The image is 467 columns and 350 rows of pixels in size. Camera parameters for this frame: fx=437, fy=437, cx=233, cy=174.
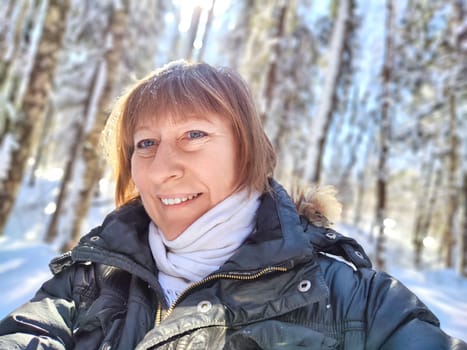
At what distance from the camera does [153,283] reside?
6.02 feet

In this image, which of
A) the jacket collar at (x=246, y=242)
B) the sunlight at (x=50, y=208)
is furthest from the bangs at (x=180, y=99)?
the sunlight at (x=50, y=208)

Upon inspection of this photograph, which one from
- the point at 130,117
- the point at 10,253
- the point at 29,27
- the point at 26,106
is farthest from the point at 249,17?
the point at 130,117

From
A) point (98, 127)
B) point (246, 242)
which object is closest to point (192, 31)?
point (98, 127)

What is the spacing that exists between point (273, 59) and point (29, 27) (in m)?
5.83

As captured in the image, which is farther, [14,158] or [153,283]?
[14,158]

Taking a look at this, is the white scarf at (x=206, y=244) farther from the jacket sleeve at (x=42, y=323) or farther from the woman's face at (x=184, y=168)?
the jacket sleeve at (x=42, y=323)

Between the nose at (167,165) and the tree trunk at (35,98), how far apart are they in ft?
19.0

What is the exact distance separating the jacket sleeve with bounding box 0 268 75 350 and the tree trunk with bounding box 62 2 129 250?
590 centimetres

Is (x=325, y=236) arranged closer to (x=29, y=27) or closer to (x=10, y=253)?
(x=10, y=253)

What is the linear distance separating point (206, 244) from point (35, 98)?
620cm

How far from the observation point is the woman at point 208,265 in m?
1.59

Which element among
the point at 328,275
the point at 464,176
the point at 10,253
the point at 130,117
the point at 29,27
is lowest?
the point at 10,253

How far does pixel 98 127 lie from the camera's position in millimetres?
7805

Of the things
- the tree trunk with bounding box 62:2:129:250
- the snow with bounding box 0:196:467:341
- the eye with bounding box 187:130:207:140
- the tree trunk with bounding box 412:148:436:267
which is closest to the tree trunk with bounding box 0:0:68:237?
the snow with bounding box 0:196:467:341
